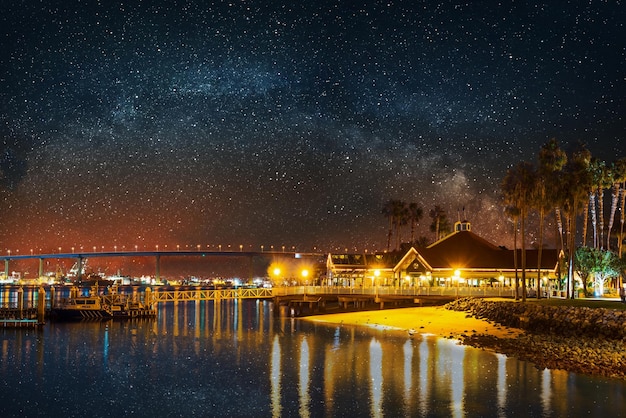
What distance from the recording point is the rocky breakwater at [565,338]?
122ft

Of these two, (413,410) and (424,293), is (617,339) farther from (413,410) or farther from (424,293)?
(424,293)

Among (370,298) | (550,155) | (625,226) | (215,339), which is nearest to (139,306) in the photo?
(215,339)

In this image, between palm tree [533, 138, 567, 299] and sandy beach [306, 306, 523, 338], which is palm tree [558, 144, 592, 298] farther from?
sandy beach [306, 306, 523, 338]

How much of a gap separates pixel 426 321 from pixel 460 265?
815 inches

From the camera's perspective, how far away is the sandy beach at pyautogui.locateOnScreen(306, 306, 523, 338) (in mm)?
51750

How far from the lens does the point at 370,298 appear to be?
71938 mm

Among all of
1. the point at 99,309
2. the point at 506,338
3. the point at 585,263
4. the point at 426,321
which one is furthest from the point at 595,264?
the point at 99,309

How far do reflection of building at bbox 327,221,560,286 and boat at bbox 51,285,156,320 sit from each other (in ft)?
89.5

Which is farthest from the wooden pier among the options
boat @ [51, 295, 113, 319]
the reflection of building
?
the reflection of building

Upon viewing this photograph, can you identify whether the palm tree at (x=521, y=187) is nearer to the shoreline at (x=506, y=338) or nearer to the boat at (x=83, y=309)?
the shoreline at (x=506, y=338)

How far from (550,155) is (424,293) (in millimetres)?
18873

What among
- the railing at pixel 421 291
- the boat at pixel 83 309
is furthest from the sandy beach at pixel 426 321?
the boat at pixel 83 309

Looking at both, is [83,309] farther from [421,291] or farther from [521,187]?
[521,187]

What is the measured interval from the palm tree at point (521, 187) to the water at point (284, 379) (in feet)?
65.4
